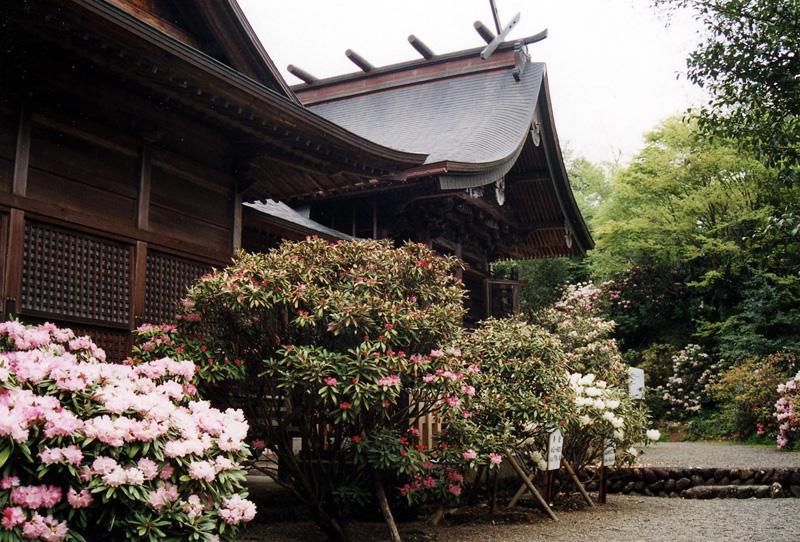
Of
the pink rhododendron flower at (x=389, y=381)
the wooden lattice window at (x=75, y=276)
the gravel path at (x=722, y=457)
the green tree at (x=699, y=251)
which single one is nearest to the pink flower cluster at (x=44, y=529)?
the pink rhododendron flower at (x=389, y=381)

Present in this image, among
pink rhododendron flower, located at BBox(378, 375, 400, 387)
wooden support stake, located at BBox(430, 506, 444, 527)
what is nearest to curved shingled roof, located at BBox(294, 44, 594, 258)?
wooden support stake, located at BBox(430, 506, 444, 527)

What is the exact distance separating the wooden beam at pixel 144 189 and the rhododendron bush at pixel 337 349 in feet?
3.62

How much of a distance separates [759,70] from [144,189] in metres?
6.78

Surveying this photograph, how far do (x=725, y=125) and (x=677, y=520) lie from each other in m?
4.56

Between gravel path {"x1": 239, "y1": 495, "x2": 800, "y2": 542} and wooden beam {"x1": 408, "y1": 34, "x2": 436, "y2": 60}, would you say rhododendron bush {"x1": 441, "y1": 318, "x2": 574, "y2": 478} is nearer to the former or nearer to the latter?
gravel path {"x1": 239, "y1": 495, "x2": 800, "y2": 542}

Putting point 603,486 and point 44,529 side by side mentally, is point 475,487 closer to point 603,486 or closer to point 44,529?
point 603,486

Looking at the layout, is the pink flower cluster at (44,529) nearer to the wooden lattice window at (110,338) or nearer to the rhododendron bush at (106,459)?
the rhododendron bush at (106,459)

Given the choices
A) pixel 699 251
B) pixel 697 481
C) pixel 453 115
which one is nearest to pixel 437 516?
pixel 697 481

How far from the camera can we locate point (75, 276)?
227 inches

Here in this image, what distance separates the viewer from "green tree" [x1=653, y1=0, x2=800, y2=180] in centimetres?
798

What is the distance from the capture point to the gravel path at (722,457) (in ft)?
35.2

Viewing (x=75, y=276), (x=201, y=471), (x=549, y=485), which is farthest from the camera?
(x=549, y=485)

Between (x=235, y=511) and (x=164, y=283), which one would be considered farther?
(x=164, y=283)

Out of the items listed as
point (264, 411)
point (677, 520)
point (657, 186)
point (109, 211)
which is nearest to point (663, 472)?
Result: point (677, 520)
